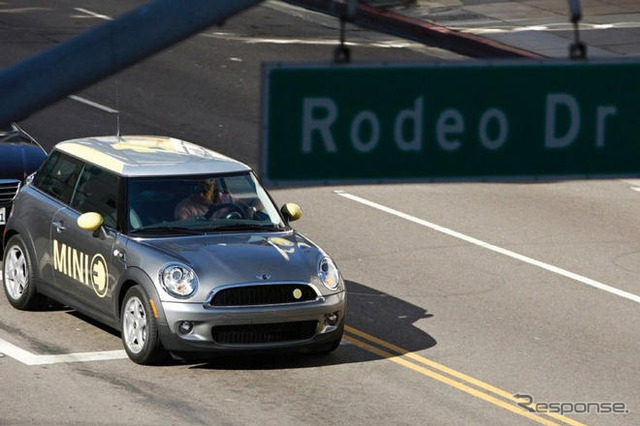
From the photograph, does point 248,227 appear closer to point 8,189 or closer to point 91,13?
point 8,189

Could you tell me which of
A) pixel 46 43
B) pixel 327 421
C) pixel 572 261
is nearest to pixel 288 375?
pixel 327 421

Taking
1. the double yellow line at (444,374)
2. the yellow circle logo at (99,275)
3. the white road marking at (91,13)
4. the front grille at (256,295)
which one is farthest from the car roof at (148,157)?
the white road marking at (91,13)

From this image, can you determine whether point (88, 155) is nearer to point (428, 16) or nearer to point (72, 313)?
point (72, 313)

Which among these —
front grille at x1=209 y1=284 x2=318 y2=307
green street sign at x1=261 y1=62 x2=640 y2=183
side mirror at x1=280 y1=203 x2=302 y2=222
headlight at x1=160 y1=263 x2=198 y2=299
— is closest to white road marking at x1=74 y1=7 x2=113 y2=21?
side mirror at x1=280 y1=203 x2=302 y2=222

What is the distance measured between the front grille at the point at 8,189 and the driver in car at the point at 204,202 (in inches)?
136

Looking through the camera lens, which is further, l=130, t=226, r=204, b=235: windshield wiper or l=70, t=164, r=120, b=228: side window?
l=70, t=164, r=120, b=228: side window

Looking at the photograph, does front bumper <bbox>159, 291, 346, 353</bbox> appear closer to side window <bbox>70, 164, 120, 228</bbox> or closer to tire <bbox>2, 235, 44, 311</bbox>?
side window <bbox>70, 164, 120, 228</bbox>

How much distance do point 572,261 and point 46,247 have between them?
5898mm

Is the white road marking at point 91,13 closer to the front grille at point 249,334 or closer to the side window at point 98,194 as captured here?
the side window at point 98,194

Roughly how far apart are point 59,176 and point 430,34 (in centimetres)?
1553

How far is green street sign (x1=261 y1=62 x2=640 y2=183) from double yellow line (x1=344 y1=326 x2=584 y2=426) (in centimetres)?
502

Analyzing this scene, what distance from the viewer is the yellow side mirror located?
552 inches

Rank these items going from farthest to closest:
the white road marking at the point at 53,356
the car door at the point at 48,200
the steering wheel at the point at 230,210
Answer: the car door at the point at 48,200 → the steering wheel at the point at 230,210 → the white road marking at the point at 53,356

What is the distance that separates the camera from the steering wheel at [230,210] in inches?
559
